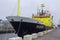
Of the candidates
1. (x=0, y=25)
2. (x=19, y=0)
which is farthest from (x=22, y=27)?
(x=0, y=25)

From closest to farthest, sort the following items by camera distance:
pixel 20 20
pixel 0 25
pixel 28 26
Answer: pixel 20 20 < pixel 28 26 < pixel 0 25

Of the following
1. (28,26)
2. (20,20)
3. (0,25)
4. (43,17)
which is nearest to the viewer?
(20,20)

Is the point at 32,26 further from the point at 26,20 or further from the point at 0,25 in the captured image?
the point at 0,25

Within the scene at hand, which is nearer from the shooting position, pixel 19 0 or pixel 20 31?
pixel 20 31

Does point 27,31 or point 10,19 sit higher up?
point 10,19

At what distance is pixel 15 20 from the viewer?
18375 millimetres

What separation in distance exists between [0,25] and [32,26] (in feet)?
75.7

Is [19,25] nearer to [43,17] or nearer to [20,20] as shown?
[20,20]

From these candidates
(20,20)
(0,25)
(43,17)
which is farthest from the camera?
(0,25)

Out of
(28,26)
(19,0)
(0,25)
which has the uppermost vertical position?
(19,0)

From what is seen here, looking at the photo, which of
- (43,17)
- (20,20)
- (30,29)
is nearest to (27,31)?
(30,29)

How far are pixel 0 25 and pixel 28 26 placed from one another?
931 inches

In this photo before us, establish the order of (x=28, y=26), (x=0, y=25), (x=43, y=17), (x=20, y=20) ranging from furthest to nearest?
(x=0, y=25) → (x=43, y=17) → (x=28, y=26) → (x=20, y=20)

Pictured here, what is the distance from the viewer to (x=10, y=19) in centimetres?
1878
